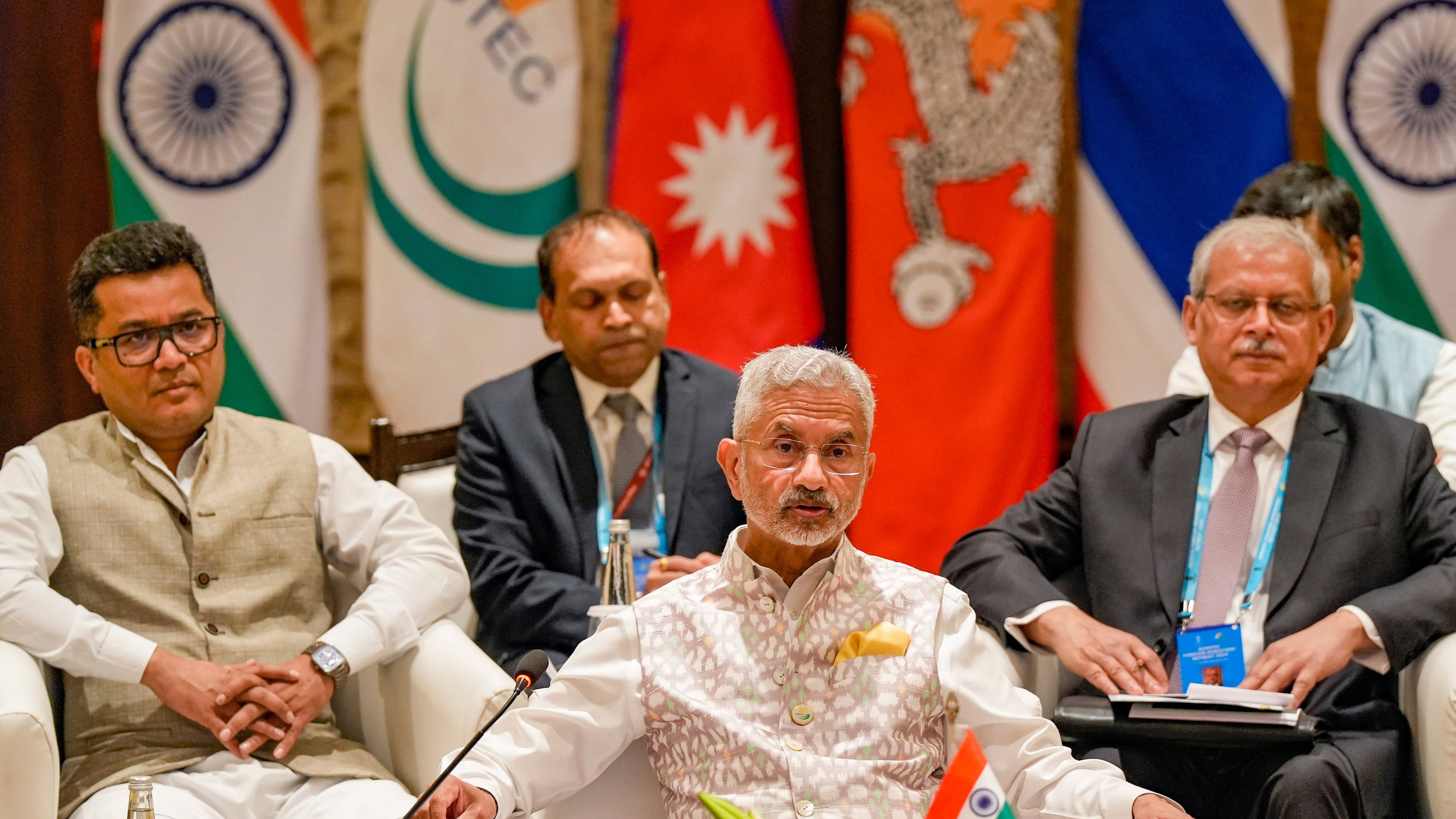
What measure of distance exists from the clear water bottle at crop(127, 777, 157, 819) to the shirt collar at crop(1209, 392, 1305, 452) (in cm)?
228

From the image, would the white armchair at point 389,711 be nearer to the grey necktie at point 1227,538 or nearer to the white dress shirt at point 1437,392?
the grey necktie at point 1227,538

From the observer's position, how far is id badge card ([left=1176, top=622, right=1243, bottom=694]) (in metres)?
2.94

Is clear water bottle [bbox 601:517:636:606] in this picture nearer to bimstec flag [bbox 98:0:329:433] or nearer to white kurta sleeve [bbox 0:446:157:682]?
white kurta sleeve [bbox 0:446:157:682]

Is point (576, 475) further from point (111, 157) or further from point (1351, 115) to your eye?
point (1351, 115)

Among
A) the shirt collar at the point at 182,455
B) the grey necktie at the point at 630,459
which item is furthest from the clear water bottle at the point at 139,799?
the grey necktie at the point at 630,459

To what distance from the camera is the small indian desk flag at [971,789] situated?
1697 millimetres

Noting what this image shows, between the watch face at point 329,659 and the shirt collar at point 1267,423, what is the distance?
1906mm

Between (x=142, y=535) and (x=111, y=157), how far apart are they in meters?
1.78

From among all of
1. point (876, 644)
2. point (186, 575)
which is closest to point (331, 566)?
point (186, 575)

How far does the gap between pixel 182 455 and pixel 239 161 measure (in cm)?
159

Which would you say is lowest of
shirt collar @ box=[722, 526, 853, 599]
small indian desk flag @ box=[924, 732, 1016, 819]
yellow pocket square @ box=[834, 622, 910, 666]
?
yellow pocket square @ box=[834, 622, 910, 666]

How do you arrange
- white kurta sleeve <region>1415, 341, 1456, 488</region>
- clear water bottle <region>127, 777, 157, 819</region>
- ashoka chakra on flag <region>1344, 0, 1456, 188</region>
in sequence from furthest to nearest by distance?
1. ashoka chakra on flag <region>1344, 0, 1456, 188</region>
2. white kurta sleeve <region>1415, 341, 1456, 488</region>
3. clear water bottle <region>127, 777, 157, 819</region>

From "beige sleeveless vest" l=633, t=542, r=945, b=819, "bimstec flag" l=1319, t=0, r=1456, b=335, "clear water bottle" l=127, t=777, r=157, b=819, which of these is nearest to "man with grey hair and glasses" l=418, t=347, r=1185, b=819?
"beige sleeveless vest" l=633, t=542, r=945, b=819

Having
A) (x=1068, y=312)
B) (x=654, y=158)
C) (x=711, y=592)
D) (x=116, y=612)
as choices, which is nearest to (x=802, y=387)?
(x=711, y=592)
